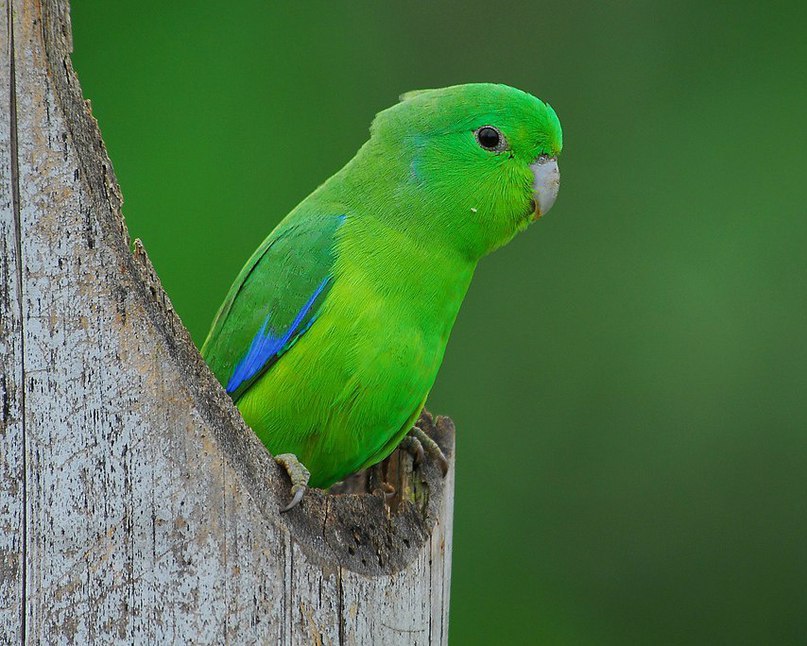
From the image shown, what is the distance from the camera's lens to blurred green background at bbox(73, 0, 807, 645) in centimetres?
494

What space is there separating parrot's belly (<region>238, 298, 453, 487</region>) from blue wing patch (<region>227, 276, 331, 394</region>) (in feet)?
0.09

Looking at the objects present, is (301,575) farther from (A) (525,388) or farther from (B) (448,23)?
(B) (448,23)

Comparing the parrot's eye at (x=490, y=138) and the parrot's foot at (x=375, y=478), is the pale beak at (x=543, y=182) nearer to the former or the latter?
the parrot's eye at (x=490, y=138)

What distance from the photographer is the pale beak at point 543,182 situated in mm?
2975

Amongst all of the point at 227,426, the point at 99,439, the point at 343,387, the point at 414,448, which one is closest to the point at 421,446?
the point at 414,448

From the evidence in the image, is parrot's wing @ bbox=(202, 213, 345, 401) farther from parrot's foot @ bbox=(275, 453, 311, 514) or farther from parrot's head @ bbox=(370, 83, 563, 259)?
parrot's foot @ bbox=(275, 453, 311, 514)

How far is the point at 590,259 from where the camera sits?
518cm

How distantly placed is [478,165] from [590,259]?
2352mm

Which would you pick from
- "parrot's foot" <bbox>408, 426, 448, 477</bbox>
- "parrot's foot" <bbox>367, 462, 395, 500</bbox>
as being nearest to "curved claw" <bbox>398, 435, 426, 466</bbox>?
"parrot's foot" <bbox>408, 426, 448, 477</bbox>

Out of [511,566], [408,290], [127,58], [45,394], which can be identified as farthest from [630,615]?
[45,394]

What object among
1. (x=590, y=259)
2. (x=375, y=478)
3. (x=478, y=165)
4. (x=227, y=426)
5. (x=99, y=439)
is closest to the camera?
(x=99, y=439)

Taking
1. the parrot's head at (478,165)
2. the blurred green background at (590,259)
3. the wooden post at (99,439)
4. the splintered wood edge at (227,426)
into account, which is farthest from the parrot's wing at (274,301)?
the blurred green background at (590,259)

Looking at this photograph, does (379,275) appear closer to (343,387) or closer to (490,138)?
(343,387)

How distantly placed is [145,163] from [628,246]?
232 centimetres
